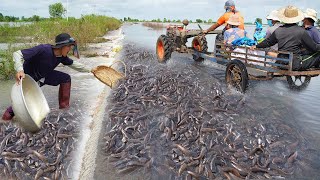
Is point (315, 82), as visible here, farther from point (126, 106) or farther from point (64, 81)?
point (64, 81)

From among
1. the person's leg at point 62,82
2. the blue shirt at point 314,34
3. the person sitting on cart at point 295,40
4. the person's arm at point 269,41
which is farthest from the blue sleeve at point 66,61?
the blue shirt at point 314,34

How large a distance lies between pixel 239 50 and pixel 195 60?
5546 mm

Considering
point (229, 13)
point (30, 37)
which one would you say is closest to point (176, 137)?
point (229, 13)

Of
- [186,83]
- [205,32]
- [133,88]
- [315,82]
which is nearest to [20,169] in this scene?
[133,88]

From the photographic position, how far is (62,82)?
6949 millimetres

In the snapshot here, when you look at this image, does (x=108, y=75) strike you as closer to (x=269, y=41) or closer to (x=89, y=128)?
(x=89, y=128)

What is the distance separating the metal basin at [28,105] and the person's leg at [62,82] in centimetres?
53

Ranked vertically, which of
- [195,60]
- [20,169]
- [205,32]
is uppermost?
[205,32]

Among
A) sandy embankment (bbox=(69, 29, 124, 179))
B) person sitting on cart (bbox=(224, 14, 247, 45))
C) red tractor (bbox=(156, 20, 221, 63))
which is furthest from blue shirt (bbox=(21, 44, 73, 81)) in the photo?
red tractor (bbox=(156, 20, 221, 63))

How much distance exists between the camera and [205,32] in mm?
11984

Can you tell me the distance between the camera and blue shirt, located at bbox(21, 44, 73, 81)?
238 inches

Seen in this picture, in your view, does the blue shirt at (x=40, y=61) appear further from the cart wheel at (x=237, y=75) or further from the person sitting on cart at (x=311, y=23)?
the person sitting on cart at (x=311, y=23)

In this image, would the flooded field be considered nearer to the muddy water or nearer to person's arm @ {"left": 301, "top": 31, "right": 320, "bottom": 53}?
the muddy water

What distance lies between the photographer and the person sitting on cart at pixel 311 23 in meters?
8.59
